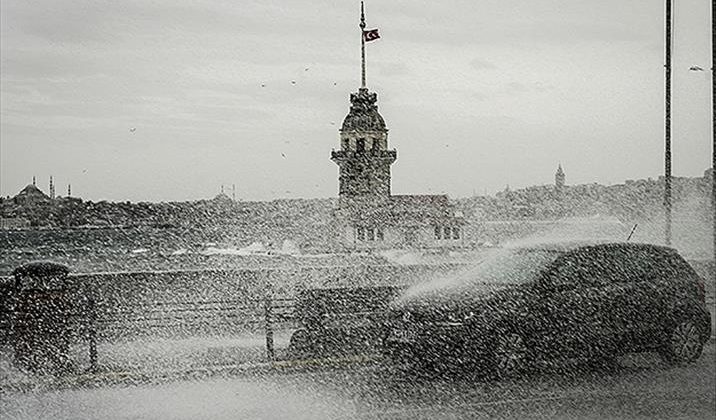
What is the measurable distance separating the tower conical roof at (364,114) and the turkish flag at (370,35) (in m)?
0.19

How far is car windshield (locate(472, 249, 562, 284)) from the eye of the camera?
8.75 ft

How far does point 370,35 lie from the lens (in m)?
2.92

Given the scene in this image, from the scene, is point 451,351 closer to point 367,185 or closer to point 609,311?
point 609,311

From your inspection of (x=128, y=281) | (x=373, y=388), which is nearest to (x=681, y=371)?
(x=373, y=388)

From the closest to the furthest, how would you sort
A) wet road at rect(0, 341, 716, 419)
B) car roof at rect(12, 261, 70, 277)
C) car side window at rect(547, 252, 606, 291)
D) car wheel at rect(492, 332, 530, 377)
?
wet road at rect(0, 341, 716, 419), car wheel at rect(492, 332, 530, 377), car side window at rect(547, 252, 606, 291), car roof at rect(12, 261, 70, 277)

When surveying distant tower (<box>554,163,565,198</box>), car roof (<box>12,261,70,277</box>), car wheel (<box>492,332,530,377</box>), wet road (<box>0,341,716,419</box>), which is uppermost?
distant tower (<box>554,163,565,198</box>)

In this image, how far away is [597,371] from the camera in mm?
2537

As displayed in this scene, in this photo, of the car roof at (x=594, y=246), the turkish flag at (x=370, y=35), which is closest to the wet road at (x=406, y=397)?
the car roof at (x=594, y=246)

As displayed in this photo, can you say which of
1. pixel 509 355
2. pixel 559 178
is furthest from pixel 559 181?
pixel 509 355

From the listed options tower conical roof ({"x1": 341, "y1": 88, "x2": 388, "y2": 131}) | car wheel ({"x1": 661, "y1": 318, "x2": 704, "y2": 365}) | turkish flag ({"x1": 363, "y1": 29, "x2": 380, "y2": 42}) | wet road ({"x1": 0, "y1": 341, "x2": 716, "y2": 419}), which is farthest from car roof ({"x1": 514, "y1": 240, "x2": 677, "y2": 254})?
turkish flag ({"x1": 363, "y1": 29, "x2": 380, "y2": 42})

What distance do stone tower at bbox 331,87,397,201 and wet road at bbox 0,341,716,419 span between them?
29.2 inches

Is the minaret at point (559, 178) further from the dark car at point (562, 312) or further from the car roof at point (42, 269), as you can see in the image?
the car roof at point (42, 269)

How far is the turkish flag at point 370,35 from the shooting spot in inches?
115

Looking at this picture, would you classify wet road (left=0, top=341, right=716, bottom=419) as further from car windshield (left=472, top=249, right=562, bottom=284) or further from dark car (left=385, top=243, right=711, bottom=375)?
car windshield (left=472, top=249, right=562, bottom=284)
